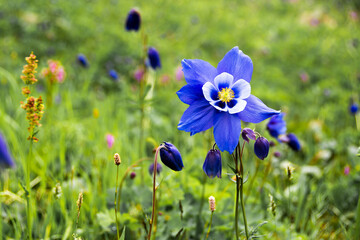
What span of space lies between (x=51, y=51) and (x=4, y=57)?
0.63 metres

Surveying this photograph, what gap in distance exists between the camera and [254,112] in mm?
1026

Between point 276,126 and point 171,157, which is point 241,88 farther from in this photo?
point 276,126

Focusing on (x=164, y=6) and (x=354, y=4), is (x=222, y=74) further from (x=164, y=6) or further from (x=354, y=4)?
(x=354, y=4)

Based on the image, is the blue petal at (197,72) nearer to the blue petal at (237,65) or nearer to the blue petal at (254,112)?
the blue petal at (237,65)

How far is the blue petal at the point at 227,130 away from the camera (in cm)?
98

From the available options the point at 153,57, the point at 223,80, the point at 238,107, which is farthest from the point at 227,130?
the point at 153,57

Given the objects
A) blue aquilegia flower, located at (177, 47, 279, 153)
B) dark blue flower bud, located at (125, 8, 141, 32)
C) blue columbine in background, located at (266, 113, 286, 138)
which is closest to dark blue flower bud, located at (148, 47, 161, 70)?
dark blue flower bud, located at (125, 8, 141, 32)

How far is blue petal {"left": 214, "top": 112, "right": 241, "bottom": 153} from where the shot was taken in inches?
38.6

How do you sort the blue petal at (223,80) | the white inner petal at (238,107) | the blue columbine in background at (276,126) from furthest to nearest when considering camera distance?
the blue columbine in background at (276,126) < the blue petal at (223,80) < the white inner petal at (238,107)

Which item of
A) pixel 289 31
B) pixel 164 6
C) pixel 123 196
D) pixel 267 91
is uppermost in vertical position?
pixel 164 6

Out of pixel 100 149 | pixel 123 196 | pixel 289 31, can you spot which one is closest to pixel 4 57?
pixel 100 149

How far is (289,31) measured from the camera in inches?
287

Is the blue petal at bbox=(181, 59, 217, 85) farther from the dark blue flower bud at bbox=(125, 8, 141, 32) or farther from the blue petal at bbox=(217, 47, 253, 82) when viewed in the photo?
the dark blue flower bud at bbox=(125, 8, 141, 32)

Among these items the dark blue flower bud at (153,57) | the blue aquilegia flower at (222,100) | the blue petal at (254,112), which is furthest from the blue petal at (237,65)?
the dark blue flower bud at (153,57)
